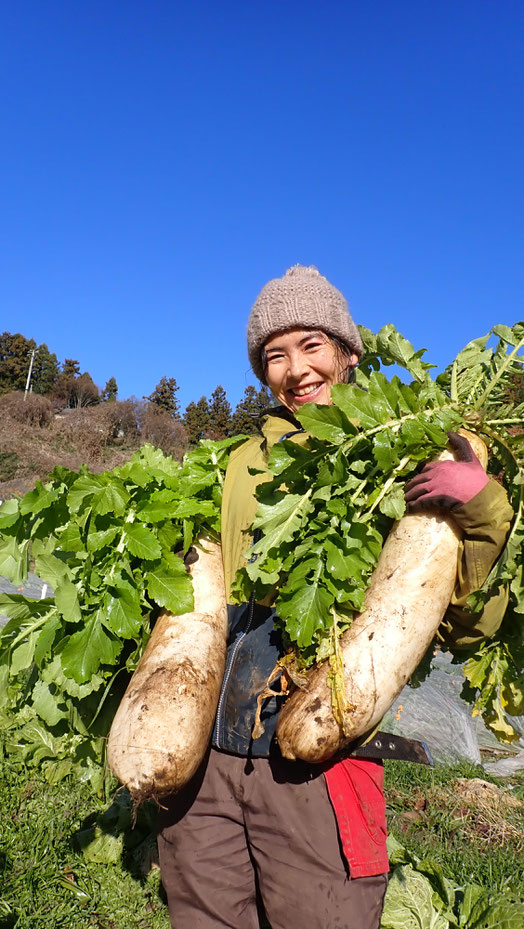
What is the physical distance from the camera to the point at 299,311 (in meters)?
2.71

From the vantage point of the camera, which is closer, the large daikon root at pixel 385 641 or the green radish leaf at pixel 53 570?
the large daikon root at pixel 385 641

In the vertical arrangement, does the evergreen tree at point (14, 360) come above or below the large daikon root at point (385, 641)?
above

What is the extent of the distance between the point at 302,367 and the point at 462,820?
3.68 meters

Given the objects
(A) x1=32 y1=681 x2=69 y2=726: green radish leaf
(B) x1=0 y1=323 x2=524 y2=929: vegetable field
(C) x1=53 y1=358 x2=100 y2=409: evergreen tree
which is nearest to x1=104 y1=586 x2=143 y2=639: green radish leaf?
(B) x1=0 y1=323 x2=524 y2=929: vegetable field

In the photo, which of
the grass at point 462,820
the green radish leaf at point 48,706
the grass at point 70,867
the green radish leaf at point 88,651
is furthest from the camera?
the grass at point 462,820

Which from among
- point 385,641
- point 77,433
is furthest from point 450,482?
point 77,433

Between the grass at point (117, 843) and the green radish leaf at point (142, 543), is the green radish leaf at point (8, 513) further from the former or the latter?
the grass at point (117, 843)

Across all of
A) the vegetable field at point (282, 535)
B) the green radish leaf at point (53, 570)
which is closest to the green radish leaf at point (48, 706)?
the vegetable field at point (282, 535)

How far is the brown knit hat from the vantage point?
2.71 meters

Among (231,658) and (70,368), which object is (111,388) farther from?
(231,658)

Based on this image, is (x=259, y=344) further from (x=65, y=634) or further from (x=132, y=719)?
(x=132, y=719)

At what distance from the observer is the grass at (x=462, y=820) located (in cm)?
397

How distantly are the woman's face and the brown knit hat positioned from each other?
5 cm

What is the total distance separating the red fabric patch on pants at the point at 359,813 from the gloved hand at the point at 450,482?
94cm
